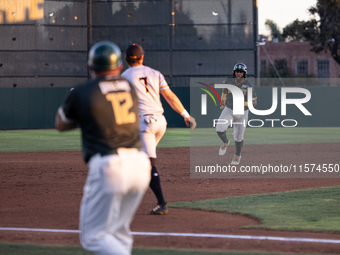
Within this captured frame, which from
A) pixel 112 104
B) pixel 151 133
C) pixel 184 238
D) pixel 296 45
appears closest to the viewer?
pixel 112 104

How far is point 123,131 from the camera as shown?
12.5 feet

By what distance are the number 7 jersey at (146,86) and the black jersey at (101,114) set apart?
9.92 feet

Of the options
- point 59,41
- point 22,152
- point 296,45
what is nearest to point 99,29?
point 59,41

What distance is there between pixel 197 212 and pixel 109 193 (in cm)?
401

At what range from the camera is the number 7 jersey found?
689 centimetres

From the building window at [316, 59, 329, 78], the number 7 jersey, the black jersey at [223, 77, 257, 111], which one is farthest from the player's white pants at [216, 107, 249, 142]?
the building window at [316, 59, 329, 78]

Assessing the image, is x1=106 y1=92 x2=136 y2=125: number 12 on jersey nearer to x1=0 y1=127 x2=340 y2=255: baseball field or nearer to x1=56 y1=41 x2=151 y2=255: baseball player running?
x1=56 y1=41 x2=151 y2=255: baseball player running

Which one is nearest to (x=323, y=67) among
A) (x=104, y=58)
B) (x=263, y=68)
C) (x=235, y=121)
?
(x=263, y=68)

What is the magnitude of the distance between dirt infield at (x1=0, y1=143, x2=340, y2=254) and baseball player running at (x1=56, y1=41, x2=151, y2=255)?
1823 mm

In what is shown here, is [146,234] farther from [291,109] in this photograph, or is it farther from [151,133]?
[291,109]

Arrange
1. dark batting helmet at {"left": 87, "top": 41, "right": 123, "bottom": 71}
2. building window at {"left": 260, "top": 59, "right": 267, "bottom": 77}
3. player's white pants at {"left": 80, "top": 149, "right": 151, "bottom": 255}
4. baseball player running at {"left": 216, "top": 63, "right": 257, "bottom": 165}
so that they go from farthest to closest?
building window at {"left": 260, "top": 59, "right": 267, "bottom": 77}, baseball player running at {"left": 216, "top": 63, "right": 257, "bottom": 165}, dark batting helmet at {"left": 87, "top": 41, "right": 123, "bottom": 71}, player's white pants at {"left": 80, "top": 149, "right": 151, "bottom": 255}

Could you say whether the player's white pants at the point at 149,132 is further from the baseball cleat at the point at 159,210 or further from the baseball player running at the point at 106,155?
the baseball player running at the point at 106,155

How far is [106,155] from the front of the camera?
147 inches

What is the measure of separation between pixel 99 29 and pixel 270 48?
4780 centimetres
